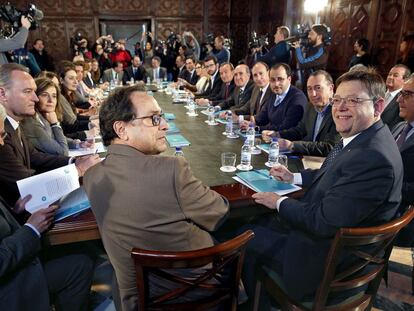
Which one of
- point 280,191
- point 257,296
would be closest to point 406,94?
point 280,191

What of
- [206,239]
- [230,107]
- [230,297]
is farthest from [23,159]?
[230,107]

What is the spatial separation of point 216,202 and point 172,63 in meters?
8.90

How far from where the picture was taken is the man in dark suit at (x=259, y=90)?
12.1 ft

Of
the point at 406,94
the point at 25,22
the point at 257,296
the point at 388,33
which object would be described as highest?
the point at 388,33

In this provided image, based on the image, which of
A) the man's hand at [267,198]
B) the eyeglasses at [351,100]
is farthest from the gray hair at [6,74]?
the eyeglasses at [351,100]

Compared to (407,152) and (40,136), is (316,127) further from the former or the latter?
(40,136)

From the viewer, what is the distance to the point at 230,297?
1.24 metres

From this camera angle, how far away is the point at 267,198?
5.18 ft

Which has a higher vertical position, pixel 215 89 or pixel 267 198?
pixel 215 89

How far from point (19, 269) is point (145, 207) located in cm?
66

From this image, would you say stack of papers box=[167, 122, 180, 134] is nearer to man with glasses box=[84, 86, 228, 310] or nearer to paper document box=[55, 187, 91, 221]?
paper document box=[55, 187, 91, 221]

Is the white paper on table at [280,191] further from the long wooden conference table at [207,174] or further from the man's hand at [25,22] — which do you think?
the man's hand at [25,22]

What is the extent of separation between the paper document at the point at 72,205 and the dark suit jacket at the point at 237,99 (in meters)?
2.95

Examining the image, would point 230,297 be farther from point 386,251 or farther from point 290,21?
point 290,21
